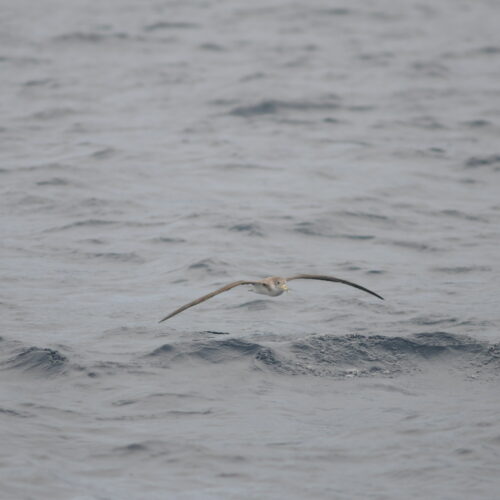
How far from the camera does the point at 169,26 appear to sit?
126ft

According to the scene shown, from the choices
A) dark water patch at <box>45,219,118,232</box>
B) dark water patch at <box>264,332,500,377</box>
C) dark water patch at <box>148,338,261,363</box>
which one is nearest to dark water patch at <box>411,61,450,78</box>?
dark water patch at <box>45,219,118,232</box>

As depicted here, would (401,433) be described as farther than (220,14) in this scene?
No

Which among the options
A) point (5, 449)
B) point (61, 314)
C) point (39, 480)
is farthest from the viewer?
point (61, 314)

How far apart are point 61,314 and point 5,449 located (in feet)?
14.4

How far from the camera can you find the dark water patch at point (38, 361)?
12758 millimetres

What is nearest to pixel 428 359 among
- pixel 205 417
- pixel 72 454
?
pixel 205 417

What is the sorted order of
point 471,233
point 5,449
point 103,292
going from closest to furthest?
point 5,449, point 103,292, point 471,233

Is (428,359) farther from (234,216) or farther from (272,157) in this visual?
(272,157)

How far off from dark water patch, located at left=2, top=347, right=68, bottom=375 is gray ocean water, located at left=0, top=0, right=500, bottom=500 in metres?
0.03

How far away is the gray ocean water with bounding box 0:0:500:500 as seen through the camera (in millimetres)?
10734

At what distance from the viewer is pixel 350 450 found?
10.9 m

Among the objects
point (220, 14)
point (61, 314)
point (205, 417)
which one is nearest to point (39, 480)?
point (205, 417)

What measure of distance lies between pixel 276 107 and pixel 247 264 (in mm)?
11771

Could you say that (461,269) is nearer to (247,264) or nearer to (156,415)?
(247,264)
